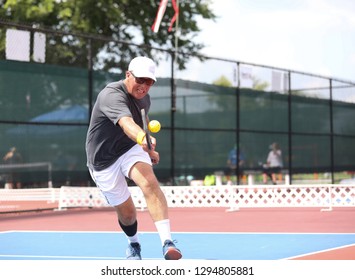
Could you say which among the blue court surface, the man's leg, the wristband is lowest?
the blue court surface

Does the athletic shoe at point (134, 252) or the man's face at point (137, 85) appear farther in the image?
the athletic shoe at point (134, 252)

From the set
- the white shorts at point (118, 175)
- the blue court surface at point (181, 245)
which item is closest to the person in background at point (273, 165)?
the blue court surface at point (181, 245)

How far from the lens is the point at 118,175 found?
7324 millimetres

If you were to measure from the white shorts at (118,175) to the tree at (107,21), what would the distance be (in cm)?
1300

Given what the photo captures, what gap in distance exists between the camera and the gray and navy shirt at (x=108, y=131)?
7.07 m

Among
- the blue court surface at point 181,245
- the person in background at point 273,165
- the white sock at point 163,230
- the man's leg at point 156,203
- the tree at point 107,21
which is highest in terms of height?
the tree at point 107,21

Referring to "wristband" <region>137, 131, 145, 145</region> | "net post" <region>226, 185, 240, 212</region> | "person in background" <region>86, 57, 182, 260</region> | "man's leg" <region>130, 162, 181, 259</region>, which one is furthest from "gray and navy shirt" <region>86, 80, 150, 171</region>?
"net post" <region>226, 185, 240, 212</region>

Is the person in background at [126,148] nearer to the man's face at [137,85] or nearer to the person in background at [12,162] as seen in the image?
the man's face at [137,85]

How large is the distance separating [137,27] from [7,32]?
633 inches

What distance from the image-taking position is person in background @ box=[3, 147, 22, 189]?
52.5 ft

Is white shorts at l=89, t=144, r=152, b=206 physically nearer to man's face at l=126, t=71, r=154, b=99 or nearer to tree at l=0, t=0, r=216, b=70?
man's face at l=126, t=71, r=154, b=99

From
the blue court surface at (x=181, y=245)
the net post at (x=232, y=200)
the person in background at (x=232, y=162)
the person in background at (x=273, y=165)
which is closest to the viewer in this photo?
the blue court surface at (x=181, y=245)

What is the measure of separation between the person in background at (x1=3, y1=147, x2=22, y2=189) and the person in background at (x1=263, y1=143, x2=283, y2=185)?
8.55 metres

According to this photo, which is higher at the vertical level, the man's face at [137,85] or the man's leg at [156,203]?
the man's face at [137,85]
